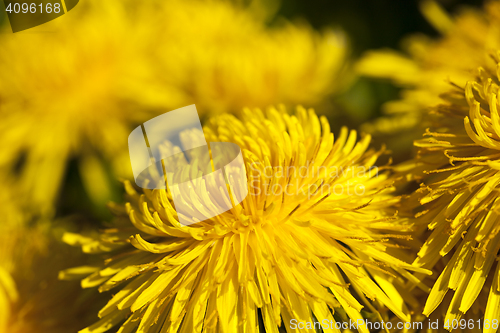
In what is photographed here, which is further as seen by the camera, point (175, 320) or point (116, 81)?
point (116, 81)

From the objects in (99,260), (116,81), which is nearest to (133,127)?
(116,81)

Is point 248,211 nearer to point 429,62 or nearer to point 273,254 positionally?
point 273,254

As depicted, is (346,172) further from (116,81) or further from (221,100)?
(116,81)

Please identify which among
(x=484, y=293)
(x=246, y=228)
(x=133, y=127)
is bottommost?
(x=484, y=293)

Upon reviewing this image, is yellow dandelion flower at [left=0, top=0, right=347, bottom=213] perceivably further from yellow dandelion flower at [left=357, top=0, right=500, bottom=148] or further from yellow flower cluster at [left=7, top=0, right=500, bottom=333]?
yellow dandelion flower at [left=357, top=0, right=500, bottom=148]

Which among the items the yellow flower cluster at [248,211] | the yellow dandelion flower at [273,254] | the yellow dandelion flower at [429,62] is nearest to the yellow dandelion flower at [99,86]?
the yellow flower cluster at [248,211]

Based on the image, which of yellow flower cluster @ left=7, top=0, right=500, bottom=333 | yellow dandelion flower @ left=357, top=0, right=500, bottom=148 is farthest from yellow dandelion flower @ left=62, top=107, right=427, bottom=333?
yellow dandelion flower @ left=357, top=0, right=500, bottom=148

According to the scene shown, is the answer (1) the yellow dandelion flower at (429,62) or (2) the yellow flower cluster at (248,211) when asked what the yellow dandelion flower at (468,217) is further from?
(1) the yellow dandelion flower at (429,62)

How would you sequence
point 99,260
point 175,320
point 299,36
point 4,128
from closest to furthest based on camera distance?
point 175,320
point 99,260
point 4,128
point 299,36
